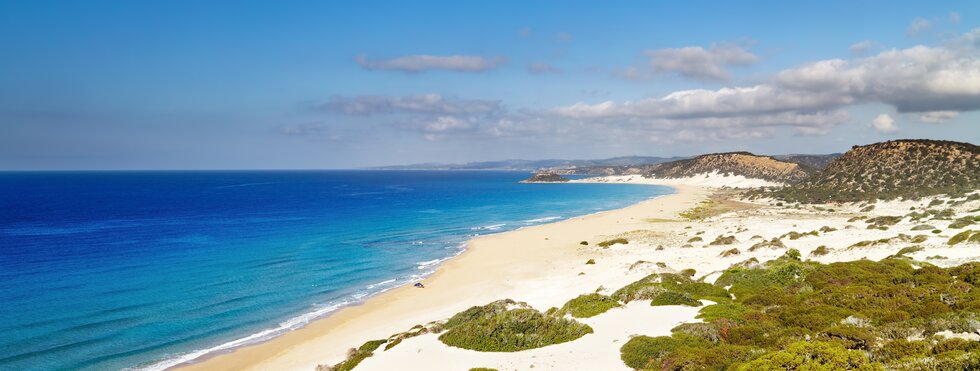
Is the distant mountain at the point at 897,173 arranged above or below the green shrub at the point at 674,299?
above

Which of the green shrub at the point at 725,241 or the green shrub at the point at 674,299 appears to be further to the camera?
the green shrub at the point at 725,241

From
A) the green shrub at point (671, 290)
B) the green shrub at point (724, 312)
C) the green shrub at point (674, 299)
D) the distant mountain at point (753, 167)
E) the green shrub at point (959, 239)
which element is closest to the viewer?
the green shrub at point (724, 312)

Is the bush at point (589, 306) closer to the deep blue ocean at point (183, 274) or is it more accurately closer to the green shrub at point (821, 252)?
the deep blue ocean at point (183, 274)

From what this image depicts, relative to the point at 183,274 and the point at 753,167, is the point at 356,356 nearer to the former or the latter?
the point at 183,274

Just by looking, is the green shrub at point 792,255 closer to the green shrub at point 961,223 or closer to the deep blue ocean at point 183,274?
the green shrub at point 961,223

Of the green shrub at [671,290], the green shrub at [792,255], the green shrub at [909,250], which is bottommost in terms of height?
the green shrub at [792,255]

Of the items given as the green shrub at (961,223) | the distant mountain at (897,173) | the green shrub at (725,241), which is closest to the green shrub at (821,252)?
the green shrub at (725,241)

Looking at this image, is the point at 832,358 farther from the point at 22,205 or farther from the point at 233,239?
the point at 22,205

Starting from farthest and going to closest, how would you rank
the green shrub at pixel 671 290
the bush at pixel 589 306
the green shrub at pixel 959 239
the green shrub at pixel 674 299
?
the green shrub at pixel 959 239
the green shrub at pixel 671 290
the bush at pixel 589 306
the green shrub at pixel 674 299
